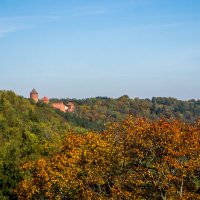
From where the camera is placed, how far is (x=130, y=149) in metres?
26.2

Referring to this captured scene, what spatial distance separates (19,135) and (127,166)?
58.6 metres

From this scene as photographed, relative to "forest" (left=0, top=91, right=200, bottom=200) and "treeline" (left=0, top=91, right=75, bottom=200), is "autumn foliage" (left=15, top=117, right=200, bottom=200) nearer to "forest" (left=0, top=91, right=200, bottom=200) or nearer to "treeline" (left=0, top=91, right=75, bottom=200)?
"forest" (left=0, top=91, right=200, bottom=200)

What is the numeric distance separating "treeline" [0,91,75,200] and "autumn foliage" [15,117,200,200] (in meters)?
16.2

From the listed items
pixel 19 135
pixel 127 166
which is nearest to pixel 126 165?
pixel 127 166

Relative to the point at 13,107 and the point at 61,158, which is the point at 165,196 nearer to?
the point at 61,158

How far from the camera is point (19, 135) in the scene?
83.2 meters

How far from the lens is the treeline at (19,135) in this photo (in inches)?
1766

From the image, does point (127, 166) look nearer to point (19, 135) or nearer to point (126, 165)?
point (126, 165)

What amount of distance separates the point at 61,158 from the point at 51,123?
82.1 meters

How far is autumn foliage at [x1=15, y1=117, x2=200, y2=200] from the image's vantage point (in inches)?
989

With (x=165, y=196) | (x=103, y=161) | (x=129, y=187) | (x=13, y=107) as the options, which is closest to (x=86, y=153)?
(x=103, y=161)

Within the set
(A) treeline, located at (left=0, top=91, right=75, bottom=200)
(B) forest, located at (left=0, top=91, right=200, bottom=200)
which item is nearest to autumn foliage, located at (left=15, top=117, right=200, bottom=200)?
(B) forest, located at (left=0, top=91, right=200, bottom=200)

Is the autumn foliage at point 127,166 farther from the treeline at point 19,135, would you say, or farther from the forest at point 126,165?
the treeline at point 19,135

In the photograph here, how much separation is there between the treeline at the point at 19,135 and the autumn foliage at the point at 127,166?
16.2 m
